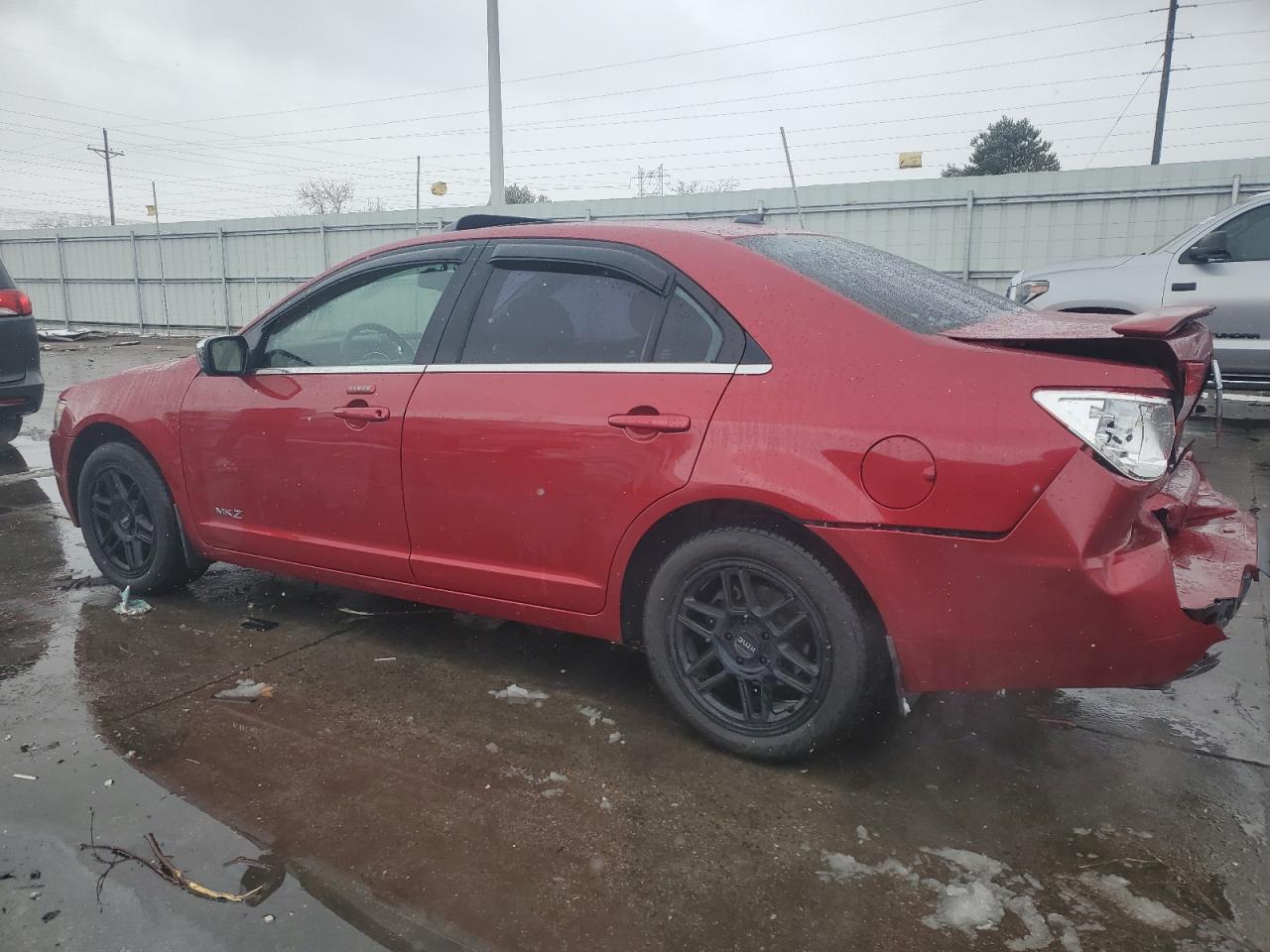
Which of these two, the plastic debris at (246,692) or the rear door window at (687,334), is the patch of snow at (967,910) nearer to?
the rear door window at (687,334)

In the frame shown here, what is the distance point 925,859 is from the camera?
226cm

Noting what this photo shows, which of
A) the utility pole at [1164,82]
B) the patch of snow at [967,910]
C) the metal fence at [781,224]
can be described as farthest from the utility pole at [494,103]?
the utility pole at [1164,82]

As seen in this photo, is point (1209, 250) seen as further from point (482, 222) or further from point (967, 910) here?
point (967, 910)

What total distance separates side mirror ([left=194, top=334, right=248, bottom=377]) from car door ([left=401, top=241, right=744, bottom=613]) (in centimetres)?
100

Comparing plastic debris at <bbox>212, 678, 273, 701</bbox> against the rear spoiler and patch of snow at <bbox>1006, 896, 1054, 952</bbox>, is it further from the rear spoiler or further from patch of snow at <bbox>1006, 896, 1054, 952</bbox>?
the rear spoiler

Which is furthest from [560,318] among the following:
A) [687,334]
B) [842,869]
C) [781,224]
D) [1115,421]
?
[781,224]

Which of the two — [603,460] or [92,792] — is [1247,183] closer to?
[603,460]

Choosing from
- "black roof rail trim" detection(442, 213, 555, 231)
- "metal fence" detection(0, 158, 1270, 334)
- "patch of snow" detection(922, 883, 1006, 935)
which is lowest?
"patch of snow" detection(922, 883, 1006, 935)

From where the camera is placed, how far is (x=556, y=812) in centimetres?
248

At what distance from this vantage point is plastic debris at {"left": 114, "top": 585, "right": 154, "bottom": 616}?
4.05 metres

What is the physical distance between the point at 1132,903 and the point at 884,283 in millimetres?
1820

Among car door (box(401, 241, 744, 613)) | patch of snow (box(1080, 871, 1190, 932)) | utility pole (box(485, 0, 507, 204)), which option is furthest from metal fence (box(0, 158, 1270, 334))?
patch of snow (box(1080, 871, 1190, 932))

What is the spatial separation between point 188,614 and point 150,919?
86.3 inches

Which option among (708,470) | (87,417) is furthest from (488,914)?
(87,417)
